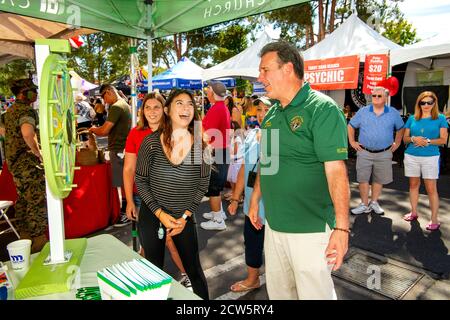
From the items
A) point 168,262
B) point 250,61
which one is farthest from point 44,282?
point 250,61

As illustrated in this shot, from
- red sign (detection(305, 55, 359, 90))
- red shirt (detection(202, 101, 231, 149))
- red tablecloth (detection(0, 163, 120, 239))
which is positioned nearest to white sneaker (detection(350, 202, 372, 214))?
red shirt (detection(202, 101, 231, 149))

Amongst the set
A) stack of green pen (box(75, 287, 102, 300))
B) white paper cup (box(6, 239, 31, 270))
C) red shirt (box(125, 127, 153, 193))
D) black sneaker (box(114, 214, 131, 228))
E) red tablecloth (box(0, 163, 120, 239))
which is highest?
red shirt (box(125, 127, 153, 193))

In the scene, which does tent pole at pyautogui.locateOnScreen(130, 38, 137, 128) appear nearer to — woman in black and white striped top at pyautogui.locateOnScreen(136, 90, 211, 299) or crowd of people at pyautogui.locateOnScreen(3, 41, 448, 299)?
crowd of people at pyautogui.locateOnScreen(3, 41, 448, 299)

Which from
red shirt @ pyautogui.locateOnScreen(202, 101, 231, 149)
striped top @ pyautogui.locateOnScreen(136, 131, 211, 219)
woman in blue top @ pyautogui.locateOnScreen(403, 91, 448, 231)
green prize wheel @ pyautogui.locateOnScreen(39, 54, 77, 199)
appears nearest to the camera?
green prize wheel @ pyautogui.locateOnScreen(39, 54, 77, 199)

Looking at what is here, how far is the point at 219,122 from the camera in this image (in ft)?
15.2

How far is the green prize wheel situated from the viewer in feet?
4.12

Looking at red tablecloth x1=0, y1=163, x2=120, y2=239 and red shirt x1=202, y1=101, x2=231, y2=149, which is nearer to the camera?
red tablecloth x1=0, y1=163, x2=120, y2=239

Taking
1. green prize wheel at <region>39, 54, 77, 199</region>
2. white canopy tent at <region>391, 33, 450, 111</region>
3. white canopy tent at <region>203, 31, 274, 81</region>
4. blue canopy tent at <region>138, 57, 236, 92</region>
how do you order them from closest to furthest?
green prize wheel at <region>39, 54, 77, 199</region>, white canopy tent at <region>391, 33, 450, 111</region>, white canopy tent at <region>203, 31, 274, 81</region>, blue canopy tent at <region>138, 57, 236, 92</region>

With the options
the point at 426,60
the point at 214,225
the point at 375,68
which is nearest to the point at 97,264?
the point at 214,225

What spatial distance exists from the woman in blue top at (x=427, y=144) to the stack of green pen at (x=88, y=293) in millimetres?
4205

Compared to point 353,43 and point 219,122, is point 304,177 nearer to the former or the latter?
point 219,122

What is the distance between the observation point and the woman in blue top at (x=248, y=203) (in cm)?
262

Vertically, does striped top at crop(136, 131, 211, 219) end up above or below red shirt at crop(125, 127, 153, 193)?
below

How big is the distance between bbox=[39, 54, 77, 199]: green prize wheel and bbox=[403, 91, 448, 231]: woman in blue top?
416 cm
